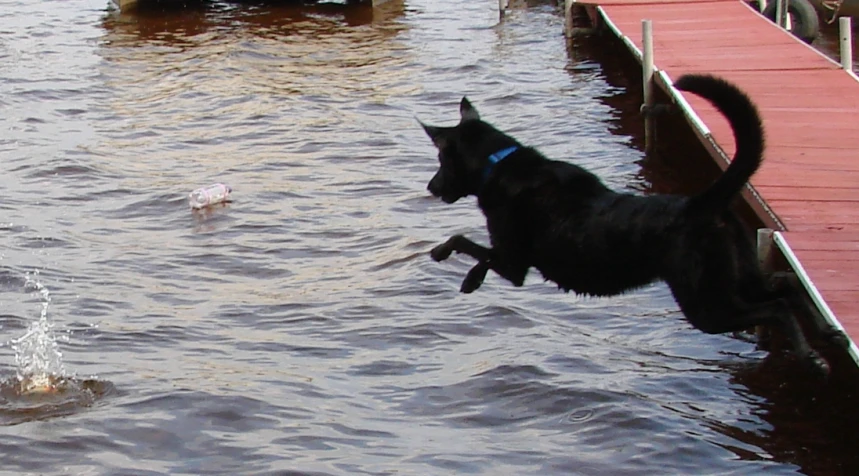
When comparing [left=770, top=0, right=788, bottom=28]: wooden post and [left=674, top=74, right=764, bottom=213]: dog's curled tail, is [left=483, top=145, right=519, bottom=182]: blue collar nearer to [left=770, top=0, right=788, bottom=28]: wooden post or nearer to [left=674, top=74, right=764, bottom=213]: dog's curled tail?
[left=674, top=74, right=764, bottom=213]: dog's curled tail

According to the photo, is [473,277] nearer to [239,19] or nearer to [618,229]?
[618,229]

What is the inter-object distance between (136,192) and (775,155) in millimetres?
4950

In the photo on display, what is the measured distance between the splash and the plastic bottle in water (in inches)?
92.6

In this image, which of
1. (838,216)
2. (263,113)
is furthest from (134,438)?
(263,113)

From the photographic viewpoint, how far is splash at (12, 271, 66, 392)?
6379 mm

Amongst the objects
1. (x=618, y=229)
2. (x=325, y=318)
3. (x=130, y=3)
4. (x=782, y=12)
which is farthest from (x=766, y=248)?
(x=130, y=3)

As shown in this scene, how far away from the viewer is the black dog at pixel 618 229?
15.6 feet

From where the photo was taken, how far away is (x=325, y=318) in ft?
24.3

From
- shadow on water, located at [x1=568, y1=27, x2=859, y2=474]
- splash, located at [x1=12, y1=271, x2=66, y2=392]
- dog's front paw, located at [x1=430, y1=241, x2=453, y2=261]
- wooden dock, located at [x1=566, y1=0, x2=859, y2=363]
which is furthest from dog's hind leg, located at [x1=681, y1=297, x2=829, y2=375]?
splash, located at [x1=12, y1=271, x2=66, y2=392]

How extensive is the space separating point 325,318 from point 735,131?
3.29 m

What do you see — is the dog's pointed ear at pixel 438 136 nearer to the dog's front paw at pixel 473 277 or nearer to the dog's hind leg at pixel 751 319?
the dog's front paw at pixel 473 277

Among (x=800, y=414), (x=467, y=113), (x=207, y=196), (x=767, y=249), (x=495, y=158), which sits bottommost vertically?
(x=800, y=414)

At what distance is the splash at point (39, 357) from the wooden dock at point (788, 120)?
12.1 ft

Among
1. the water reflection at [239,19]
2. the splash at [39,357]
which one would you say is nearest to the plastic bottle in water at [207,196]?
the splash at [39,357]
